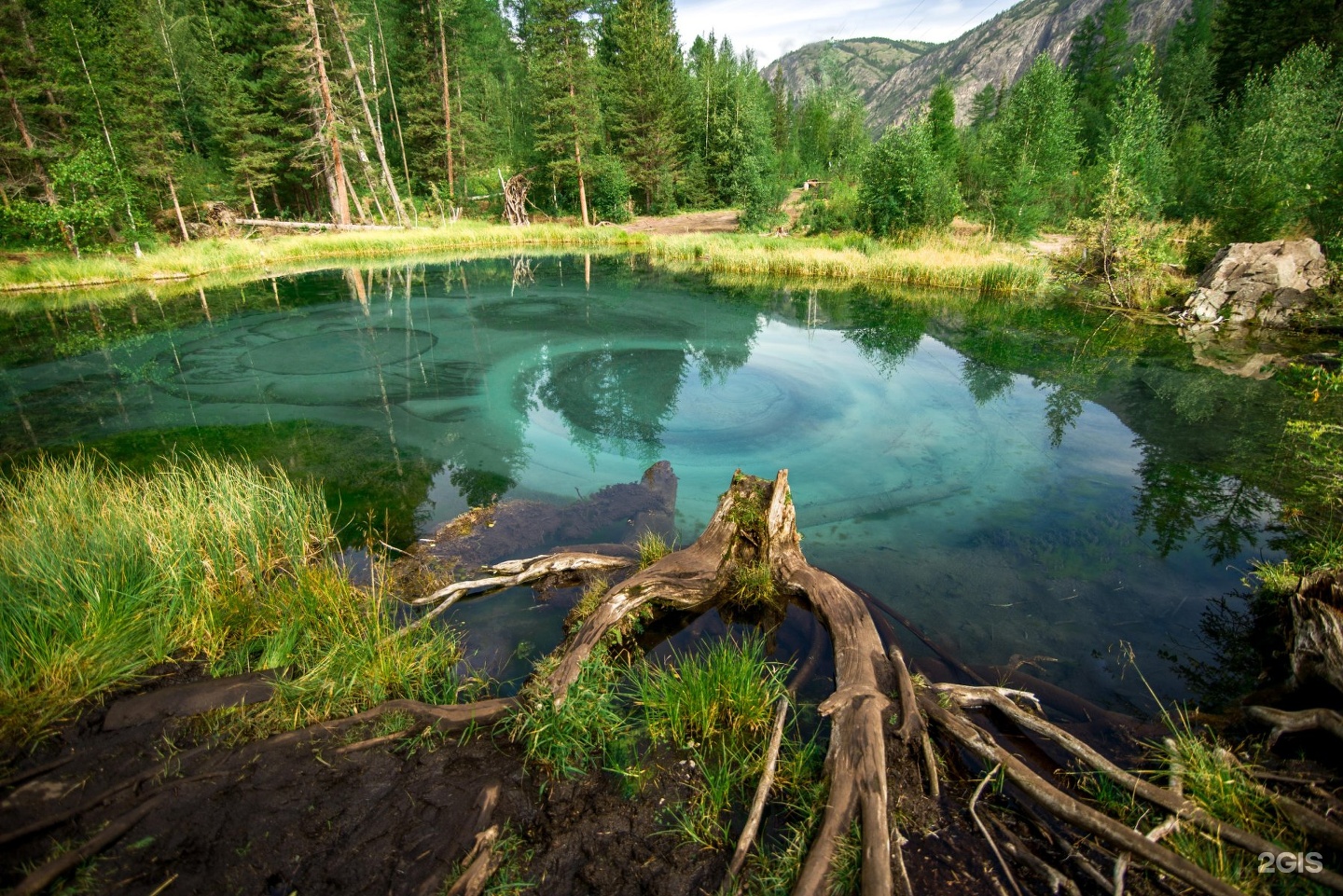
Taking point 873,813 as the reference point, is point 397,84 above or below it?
above

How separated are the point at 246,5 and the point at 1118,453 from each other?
3852cm

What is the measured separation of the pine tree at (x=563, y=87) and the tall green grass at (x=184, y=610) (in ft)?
101

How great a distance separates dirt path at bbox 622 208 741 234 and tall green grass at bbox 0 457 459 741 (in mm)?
28752

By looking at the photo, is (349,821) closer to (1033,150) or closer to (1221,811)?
(1221,811)

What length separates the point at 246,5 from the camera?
2725 centimetres

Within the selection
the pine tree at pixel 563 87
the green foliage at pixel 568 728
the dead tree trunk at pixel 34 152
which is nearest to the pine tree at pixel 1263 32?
the pine tree at pixel 563 87

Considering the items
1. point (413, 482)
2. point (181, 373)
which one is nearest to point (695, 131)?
point (181, 373)

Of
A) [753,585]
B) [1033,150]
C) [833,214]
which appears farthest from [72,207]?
[1033,150]

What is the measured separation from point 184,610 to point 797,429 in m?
6.94

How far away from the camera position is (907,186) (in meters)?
21.7

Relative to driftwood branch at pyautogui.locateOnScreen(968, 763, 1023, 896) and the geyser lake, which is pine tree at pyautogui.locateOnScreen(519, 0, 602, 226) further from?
driftwood branch at pyautogui.locateOnScreen(968, 763, 1023, 896)

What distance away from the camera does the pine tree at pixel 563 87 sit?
2872 cm

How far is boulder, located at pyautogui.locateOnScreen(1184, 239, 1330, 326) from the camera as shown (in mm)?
12672

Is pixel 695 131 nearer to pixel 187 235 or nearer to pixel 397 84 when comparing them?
pixel 397 84
